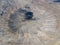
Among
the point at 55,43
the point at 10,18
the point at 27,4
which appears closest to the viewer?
the point at 55,43

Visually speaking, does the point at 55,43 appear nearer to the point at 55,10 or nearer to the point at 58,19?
the point at 58,19

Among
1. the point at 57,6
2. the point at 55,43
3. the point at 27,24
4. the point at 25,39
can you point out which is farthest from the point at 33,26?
the point at 57,6

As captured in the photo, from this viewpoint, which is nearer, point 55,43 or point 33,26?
point 55,43

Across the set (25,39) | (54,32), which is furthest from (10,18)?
(54,32)

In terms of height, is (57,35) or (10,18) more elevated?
(10,18)

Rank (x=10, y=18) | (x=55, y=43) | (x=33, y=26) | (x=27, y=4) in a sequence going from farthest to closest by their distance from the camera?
(x=27, y=4)
(x=10, y=18)
(x=33, y=26)
(x=55, y=43)

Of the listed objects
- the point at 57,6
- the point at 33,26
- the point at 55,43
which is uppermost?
the point at 57,6
